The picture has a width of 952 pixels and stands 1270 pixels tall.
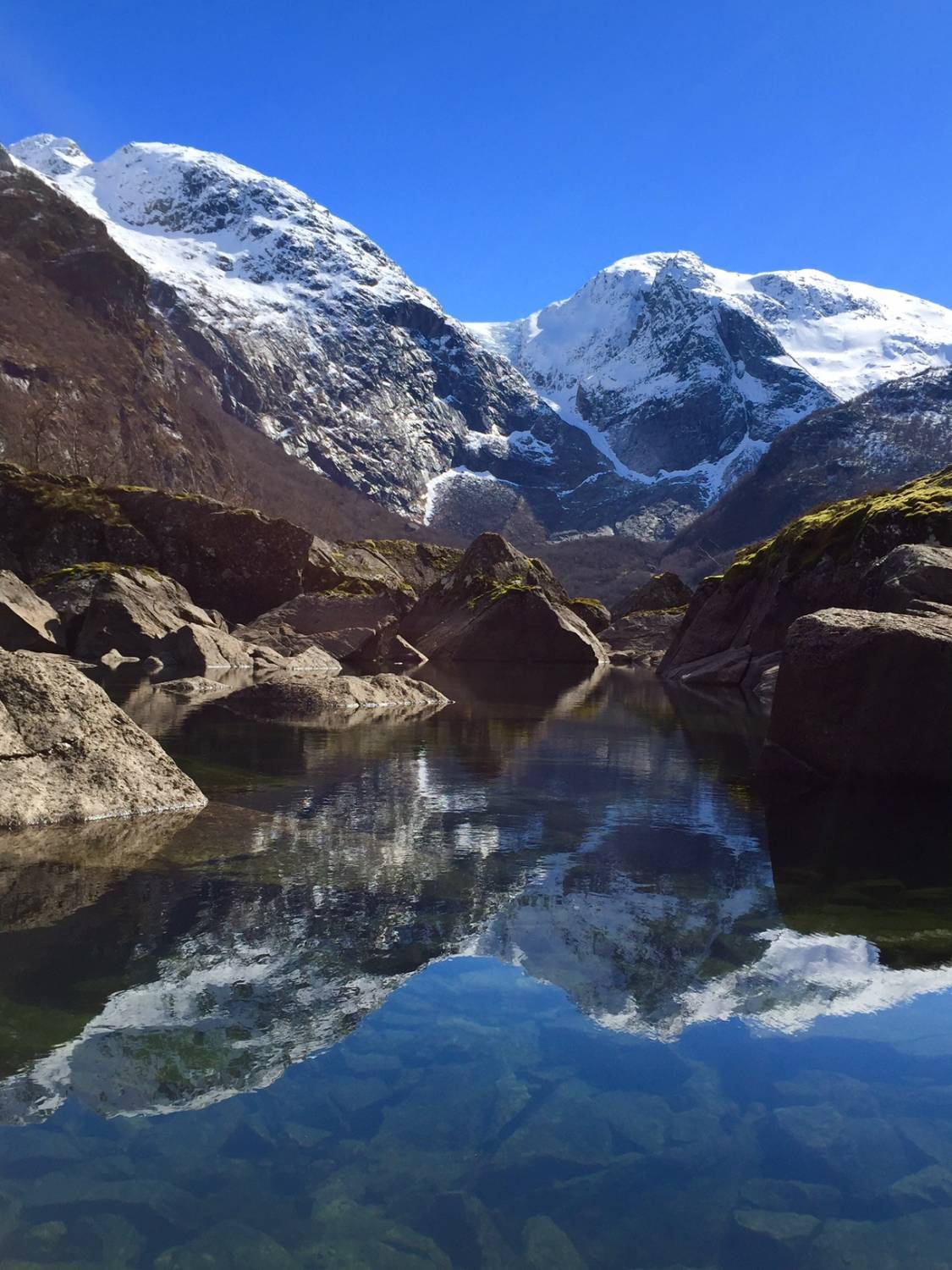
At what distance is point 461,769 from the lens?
21141 mm

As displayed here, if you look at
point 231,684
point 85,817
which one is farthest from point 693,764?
point 231,684

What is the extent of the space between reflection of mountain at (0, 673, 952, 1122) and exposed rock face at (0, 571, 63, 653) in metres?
30.3

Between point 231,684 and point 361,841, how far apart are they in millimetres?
27491

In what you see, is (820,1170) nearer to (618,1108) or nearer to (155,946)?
(618,1108)

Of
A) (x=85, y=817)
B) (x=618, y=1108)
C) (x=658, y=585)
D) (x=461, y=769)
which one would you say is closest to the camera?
(x=618, y=1108)

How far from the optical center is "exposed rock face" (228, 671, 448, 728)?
99.0ft

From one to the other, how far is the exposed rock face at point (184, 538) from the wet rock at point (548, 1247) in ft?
240

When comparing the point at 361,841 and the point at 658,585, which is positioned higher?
the point at 658,585

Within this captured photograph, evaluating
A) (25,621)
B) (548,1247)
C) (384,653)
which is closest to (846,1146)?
(548,1247)

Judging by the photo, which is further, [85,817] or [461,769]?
[461,769]

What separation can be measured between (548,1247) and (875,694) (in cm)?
1513

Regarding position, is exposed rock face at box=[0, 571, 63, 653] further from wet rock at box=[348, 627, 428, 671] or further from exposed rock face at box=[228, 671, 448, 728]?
Answer: exposed rock face at box=[228, 671, 448, 728]

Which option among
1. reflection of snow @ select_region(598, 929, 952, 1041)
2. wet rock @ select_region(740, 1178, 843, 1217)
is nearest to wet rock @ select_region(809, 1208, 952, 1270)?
wet rock @ select_region(740, 1178, 843, 1217)

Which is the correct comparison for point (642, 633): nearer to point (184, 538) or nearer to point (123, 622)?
point (184, 538)
